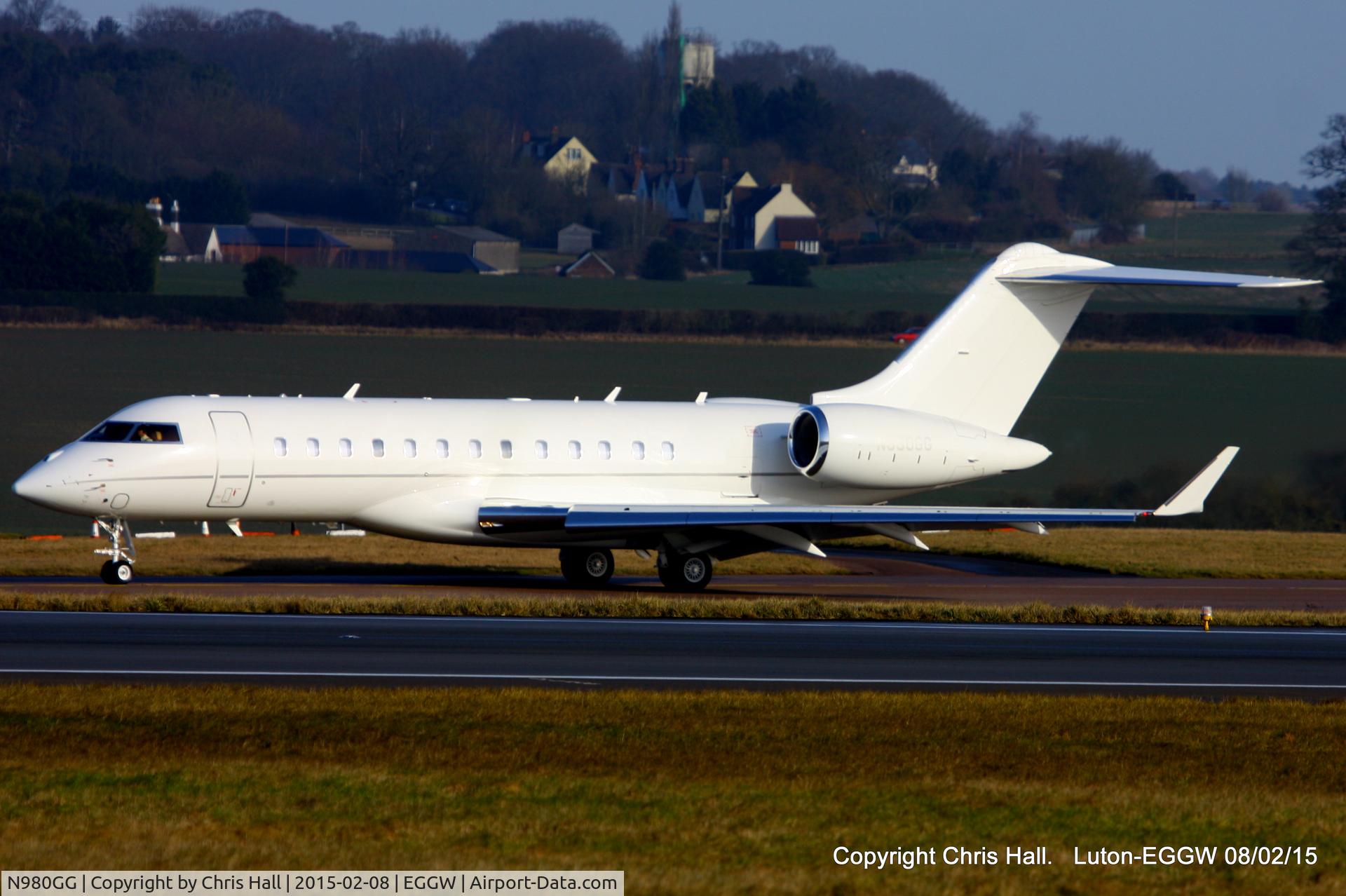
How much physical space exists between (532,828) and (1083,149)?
107011mm

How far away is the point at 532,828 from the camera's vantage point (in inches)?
379

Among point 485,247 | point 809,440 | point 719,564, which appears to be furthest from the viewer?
point 485,247

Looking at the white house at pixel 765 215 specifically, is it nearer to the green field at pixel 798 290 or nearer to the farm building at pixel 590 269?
the green field at pixel 798 290

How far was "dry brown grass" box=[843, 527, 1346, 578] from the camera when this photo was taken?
106 ft

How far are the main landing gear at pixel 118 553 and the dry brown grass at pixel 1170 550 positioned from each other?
658 inches

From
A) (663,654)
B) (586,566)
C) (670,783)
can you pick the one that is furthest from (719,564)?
(670,783)

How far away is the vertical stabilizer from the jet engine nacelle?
1.84 feet

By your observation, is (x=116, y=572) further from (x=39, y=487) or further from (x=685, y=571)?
(x=685, y=571)

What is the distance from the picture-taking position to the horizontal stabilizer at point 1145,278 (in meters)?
25.6

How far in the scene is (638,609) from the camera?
22625mm

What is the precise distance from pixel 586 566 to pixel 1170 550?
14.1m

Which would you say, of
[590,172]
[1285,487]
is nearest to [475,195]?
[590,172]

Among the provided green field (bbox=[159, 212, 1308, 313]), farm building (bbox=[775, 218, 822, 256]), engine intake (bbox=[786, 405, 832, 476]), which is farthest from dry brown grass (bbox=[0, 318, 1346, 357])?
engine intake (bbox=[786, 405, 832, 476])

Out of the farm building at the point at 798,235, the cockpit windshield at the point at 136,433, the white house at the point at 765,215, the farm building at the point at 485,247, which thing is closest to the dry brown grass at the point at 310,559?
the cockpit windshield at the point at 136,433
